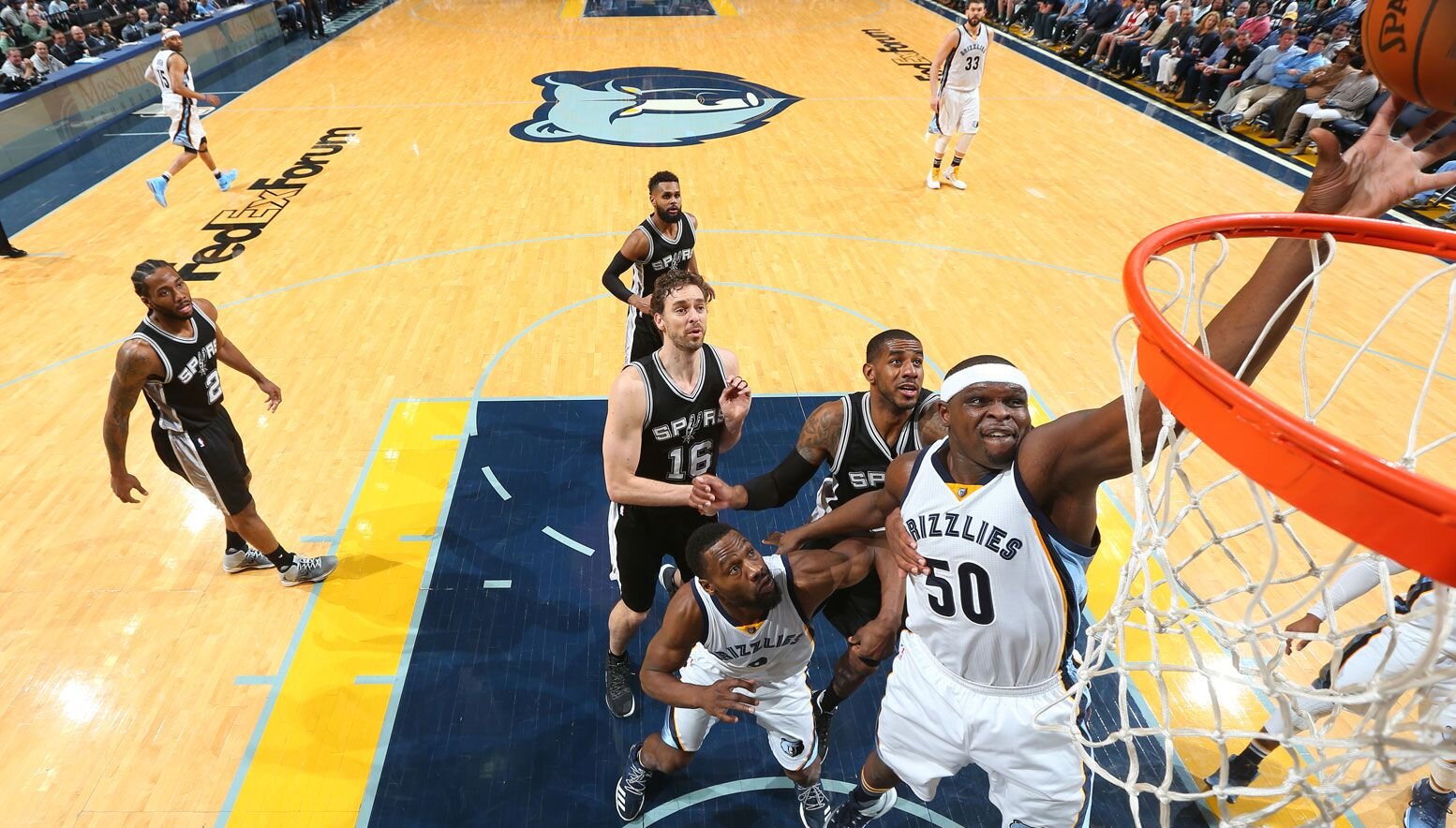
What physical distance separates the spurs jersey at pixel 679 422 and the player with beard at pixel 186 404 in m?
2.25

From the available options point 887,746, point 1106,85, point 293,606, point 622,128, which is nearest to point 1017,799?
point 887,746

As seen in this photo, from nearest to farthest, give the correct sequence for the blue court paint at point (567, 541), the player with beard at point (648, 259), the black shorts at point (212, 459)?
the black shorts at point (212, 459) < the blue court paint at point (567, 541) < the player with beard at point (648, 259)

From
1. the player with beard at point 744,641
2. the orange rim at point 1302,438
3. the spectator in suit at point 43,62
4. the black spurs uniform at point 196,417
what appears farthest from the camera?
the spectator in suit at point 43,62

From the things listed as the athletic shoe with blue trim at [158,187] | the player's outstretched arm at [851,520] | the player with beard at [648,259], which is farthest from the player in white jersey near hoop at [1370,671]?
the athletic shoe with blue trim at [158,187]

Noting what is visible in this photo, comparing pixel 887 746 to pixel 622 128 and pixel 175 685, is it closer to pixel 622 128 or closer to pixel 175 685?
pixel 175 685

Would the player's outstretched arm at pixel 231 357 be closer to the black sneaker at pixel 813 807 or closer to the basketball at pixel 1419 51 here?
the black sneaker at pixel 813 807

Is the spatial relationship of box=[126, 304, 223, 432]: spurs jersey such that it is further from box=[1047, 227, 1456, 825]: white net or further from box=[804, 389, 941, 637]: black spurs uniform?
box=[1047, 227, 1456, 825]: white net

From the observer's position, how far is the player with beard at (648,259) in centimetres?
529

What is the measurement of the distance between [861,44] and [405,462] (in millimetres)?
15264

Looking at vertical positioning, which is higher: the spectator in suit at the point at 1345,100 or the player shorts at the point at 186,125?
the spectator in suit at the point at 1345,100

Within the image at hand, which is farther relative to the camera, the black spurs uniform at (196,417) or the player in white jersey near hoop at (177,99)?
the player in white jersey near hoop at (177,99)

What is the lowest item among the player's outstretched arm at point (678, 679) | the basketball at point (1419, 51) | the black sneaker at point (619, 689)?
the black sneaker at point (619, 689)

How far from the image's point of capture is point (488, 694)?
160 inches

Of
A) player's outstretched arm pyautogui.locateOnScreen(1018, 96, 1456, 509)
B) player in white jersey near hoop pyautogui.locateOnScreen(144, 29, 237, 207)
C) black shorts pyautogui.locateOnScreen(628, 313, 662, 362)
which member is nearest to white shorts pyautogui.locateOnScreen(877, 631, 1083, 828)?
player's outstretched arm pyautogui.locateOnScreen(1018, 96, 1456, 509)
